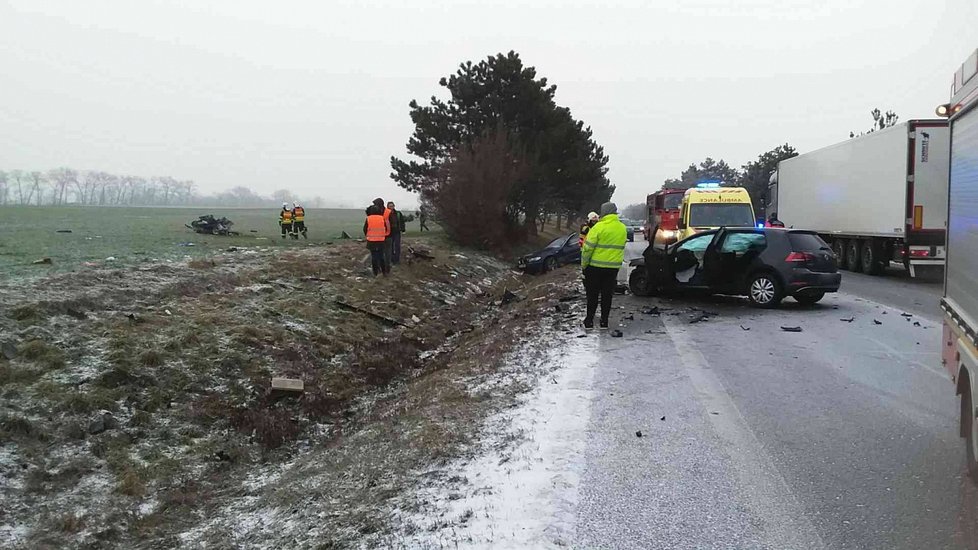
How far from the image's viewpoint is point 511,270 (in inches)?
1101

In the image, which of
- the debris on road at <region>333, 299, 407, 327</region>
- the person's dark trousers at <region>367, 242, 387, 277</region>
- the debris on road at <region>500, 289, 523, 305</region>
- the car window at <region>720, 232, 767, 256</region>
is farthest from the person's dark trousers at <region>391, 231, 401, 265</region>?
the car window at <region>720, 232, 767, 256</region>

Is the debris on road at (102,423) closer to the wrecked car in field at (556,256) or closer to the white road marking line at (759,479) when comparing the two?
the white road marking line at (759,479)

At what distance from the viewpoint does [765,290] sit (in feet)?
38.2

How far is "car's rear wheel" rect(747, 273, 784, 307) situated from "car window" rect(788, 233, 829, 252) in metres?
0.66

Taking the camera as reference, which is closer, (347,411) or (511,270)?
(347,411)

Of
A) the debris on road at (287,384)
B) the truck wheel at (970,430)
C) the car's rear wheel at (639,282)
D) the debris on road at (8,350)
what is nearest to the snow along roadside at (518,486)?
the truck wheel at (970,430)

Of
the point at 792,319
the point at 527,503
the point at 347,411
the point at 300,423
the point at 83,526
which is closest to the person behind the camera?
the point at 527,503

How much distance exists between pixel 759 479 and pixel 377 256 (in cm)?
1394

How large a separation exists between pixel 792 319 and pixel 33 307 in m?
11.2

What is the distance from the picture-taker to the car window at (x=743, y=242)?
11.7 meters

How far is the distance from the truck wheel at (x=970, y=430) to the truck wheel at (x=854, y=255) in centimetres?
1717

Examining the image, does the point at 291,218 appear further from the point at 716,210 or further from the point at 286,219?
the point at 716,210

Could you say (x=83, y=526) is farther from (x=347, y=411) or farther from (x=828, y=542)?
(x=828, y=542)

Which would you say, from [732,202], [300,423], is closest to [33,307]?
[300,423]
